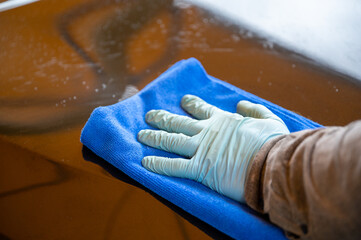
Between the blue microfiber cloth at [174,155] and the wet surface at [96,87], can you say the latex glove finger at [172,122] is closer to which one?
the blue microfiber cloth at [174,155]

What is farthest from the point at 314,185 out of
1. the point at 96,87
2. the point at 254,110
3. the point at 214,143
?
the point at 96,87

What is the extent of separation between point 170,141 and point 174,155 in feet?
0.15

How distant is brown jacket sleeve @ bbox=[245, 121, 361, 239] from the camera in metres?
0.66

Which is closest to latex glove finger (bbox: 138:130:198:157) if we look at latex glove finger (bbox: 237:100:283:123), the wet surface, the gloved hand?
the gloved hand

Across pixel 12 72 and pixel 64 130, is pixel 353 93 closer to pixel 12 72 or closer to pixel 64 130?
pixel 64 130

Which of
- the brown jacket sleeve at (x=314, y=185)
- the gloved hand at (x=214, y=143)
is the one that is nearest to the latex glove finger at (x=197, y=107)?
the gloved hand at (x=214, y=143)

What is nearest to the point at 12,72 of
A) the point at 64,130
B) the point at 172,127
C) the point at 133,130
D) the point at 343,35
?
the point at 64,130

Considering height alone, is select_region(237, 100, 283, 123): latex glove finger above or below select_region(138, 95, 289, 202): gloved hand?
above

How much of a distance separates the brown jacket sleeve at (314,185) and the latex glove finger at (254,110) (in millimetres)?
204

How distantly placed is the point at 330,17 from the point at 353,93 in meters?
0.56

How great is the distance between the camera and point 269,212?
2.56 feet

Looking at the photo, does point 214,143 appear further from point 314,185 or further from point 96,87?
point 96,87

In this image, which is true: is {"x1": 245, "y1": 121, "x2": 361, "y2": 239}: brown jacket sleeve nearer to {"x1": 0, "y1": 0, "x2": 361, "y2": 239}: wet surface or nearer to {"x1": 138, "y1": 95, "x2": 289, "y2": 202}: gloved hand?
{"x1": 138, "y1": 95, "x2": 289, "y2": 202}: gloved hand

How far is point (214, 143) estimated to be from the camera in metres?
0.94
